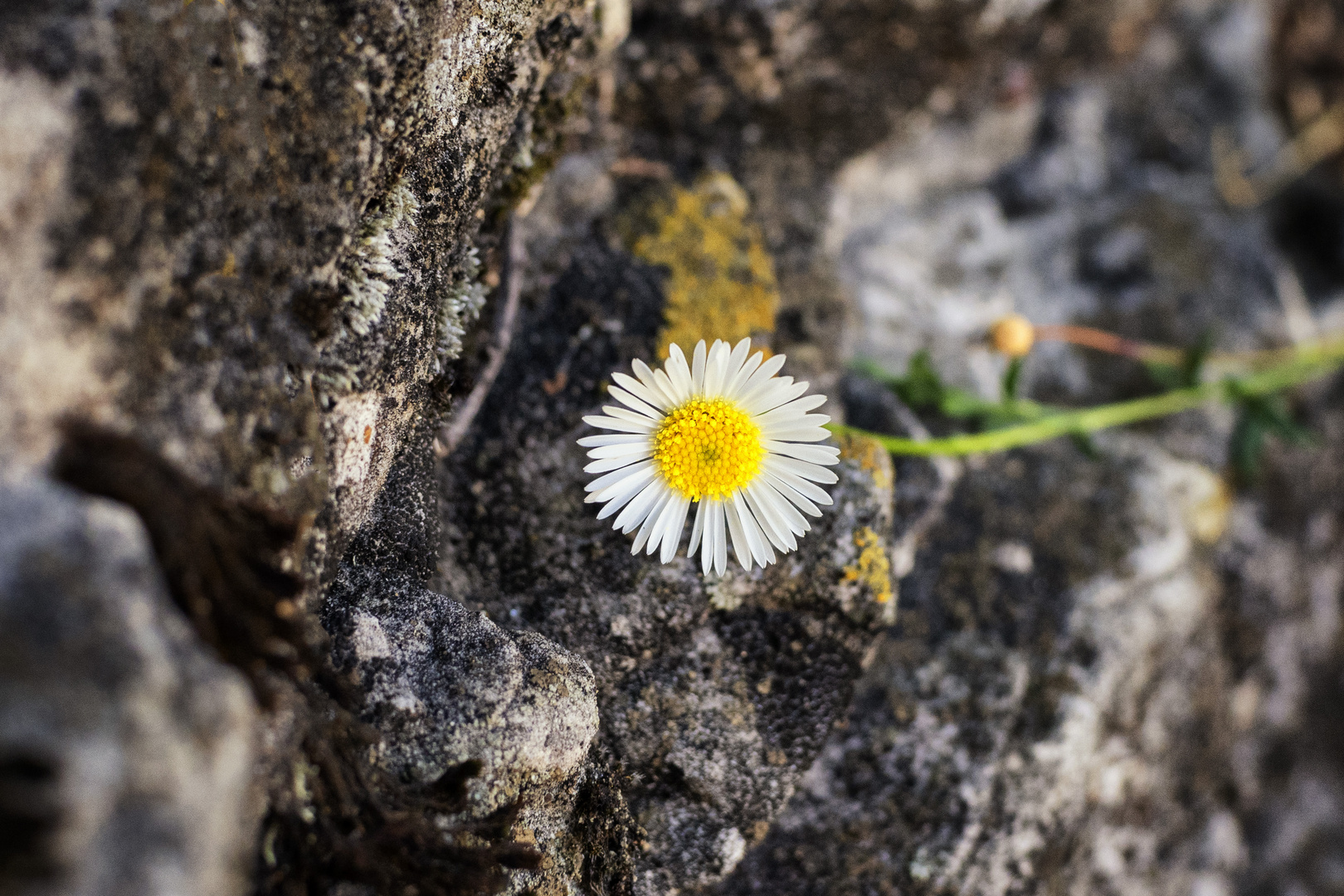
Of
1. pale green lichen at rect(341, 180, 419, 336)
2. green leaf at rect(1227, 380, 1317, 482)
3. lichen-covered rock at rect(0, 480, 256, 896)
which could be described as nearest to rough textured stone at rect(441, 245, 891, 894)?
pale green lichen at rect(341, 180, 419, 336)

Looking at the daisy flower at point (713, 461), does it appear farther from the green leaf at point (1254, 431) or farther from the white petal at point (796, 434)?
the green leaf at point (1254, 431)

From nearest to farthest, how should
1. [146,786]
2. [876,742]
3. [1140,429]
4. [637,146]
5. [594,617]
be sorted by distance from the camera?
[146,786] → [594,617] → [876,742] → [637,146] → [1140,429]

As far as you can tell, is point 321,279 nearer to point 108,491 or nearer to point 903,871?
point 108,491

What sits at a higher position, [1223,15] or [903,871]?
[1223,15]

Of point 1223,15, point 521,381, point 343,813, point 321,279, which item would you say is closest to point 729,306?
point 521,381

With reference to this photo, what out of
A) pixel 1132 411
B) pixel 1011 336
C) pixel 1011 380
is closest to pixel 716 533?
pixel 1011 380

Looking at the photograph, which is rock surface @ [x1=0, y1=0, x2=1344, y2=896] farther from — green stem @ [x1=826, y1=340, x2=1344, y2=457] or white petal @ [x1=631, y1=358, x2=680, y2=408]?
white petal @ [x1=631, y1=358, x2=680, y2=408]
